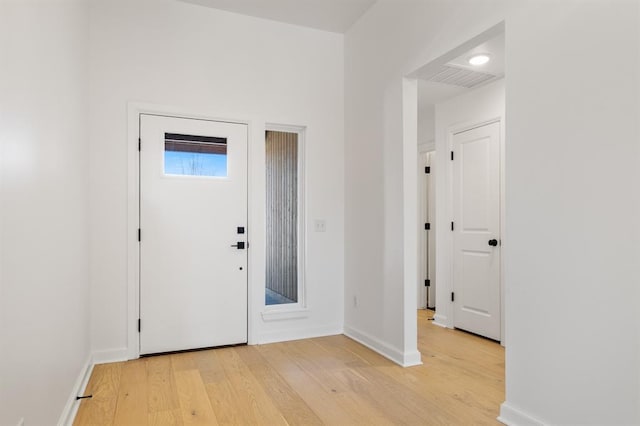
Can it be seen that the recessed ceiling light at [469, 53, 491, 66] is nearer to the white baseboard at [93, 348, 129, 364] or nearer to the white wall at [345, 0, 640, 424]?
the white wall at [345, 0, 640, 424]

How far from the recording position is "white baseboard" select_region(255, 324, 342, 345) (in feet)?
12.4

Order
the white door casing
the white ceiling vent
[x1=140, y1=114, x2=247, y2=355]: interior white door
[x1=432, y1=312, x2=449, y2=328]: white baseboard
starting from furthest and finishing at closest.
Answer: the white door casing, [x1=432, y1=312, x2=449, y2=328]: white baseboard, the white ceiling vent, [x1=140, y1=114, x2=247, y2=355]: interior white door

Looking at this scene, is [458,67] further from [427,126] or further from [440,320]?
[440,320]

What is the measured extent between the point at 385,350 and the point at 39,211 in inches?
106

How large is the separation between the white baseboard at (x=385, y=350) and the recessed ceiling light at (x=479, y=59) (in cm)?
252

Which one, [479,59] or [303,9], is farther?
[303,9]

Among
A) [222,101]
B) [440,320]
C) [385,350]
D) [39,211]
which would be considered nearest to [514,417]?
[385,350]

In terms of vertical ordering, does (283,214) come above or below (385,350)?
above

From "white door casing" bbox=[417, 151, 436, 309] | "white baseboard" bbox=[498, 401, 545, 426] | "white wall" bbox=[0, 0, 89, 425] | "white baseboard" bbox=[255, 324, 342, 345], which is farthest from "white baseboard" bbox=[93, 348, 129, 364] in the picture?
"white door casing" bbox=[417, 151, 436, 309]

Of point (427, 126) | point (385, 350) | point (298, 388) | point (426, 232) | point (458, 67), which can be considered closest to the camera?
point (298, 388)

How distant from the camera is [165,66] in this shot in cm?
351

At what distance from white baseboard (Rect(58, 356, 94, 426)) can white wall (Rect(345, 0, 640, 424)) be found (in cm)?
239

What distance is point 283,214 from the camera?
4.30 meters

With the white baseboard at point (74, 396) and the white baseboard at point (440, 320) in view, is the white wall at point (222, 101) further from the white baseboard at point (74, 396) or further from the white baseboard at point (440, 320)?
the white baseboard at point (440, 320)
